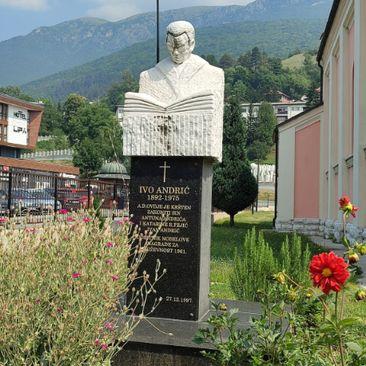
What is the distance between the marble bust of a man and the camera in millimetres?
5305

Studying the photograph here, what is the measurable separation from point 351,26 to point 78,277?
51.8 ft

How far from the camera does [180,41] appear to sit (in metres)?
5.43

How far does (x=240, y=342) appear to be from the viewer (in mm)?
3457

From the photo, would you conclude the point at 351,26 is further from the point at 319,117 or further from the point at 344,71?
the point at 319,117

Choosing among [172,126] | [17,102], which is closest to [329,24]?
[172,126]

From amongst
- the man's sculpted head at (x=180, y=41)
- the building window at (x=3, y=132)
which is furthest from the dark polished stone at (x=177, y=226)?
the building window at (x=3, y=132)

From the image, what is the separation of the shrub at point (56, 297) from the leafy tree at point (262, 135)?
95459 millimetres

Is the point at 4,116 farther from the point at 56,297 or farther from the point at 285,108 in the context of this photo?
the point at 285,108

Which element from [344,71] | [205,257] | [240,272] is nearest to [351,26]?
[344,71]

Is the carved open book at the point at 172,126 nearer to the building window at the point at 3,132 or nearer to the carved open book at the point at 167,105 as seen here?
the carved open book at the point at 167,105

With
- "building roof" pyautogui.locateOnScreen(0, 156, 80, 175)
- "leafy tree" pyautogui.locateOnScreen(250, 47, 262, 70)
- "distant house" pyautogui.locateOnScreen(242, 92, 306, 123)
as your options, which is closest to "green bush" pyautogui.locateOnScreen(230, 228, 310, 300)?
"building roof" pyautogui.locateOnScreen(0, 156, 80, 175)

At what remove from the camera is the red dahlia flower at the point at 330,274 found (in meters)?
2.76

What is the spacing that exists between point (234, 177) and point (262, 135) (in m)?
84.0

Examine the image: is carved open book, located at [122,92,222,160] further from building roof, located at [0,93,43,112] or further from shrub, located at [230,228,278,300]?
building roof, located at [0,93,43,112]
